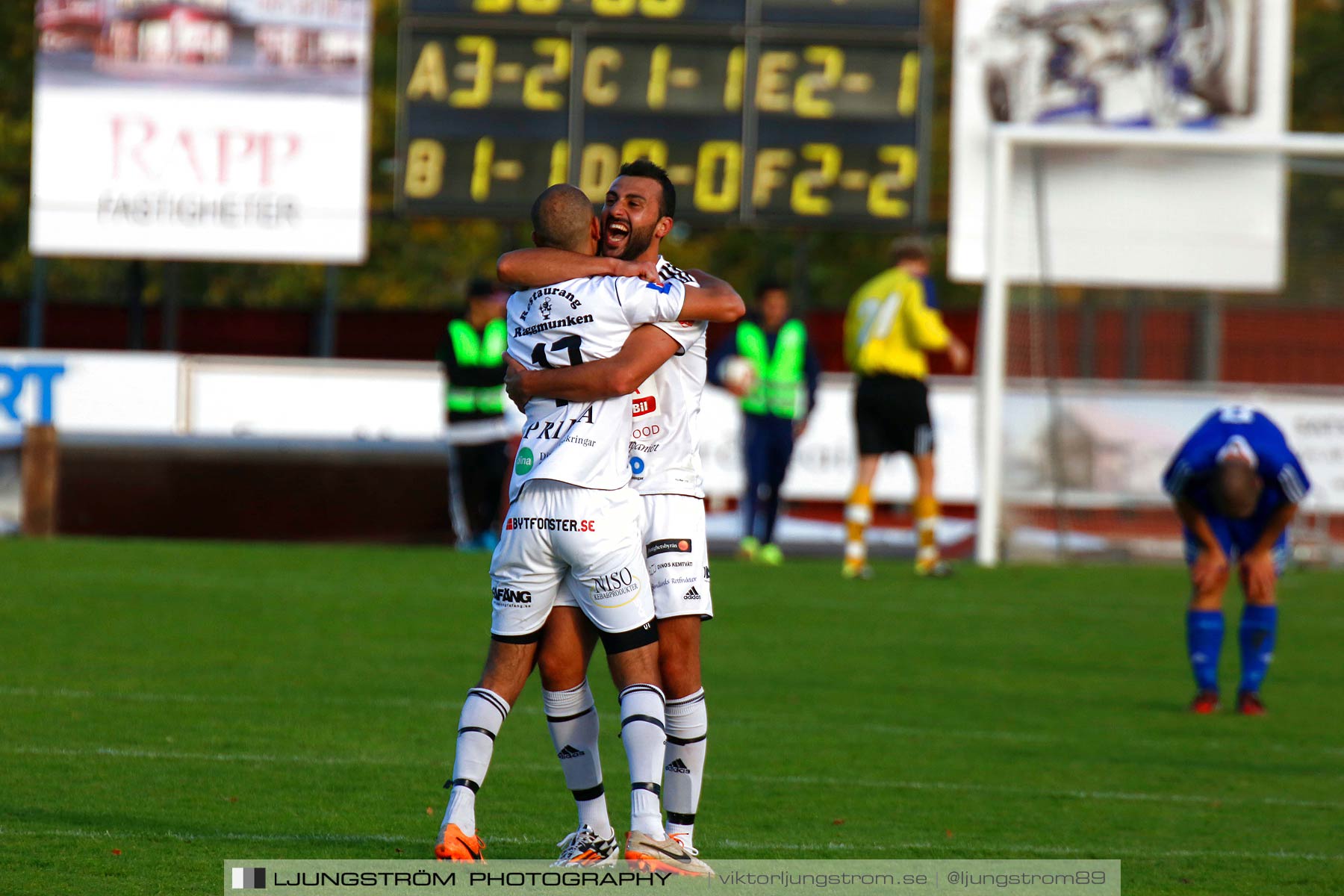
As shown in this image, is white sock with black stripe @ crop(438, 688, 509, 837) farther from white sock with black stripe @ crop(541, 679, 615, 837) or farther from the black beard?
the black beard

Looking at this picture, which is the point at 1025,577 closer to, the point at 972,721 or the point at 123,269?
the point at 972,721

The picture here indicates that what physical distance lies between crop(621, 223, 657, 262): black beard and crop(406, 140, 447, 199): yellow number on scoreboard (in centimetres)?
1409

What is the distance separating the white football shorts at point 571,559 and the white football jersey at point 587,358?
5 centimetres

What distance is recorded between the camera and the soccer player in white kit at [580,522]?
534 centimetres

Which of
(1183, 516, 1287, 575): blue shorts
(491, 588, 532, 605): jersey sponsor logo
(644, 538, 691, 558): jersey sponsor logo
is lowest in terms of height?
(1183, 516, 1287, 575): blue shorts

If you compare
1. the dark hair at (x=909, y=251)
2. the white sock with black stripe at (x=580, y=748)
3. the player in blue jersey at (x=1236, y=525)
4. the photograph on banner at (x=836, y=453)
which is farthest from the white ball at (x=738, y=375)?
the white sock with black stripe at (x=580, y=748)

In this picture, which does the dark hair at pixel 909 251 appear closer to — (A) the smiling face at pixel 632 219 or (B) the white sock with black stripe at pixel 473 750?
(A) the smiling face at pixel 632 219

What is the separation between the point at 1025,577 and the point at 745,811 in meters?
9.53

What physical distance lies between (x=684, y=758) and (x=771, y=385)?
10169 mm

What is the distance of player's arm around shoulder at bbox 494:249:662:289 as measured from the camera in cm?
541

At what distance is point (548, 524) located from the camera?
17.6 ft

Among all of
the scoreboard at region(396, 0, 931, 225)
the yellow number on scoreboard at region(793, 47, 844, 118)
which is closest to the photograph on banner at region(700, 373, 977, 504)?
the scoreboard at region(396, 0, 931, 225)

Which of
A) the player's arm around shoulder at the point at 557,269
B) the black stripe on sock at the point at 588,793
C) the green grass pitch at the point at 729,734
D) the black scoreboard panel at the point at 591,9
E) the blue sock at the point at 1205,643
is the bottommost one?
the green grass pitch at the point at 729,734

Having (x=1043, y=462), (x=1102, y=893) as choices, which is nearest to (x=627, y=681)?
(x=1102, y=893)
